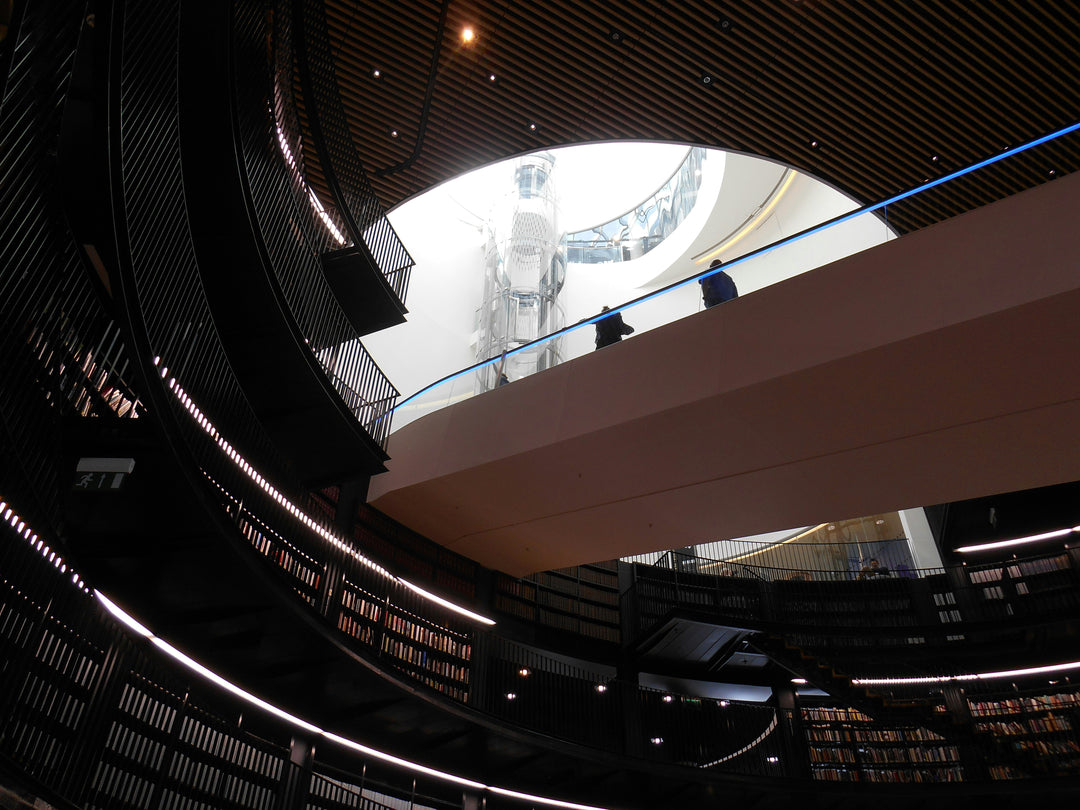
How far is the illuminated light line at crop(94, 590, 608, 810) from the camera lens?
720cm

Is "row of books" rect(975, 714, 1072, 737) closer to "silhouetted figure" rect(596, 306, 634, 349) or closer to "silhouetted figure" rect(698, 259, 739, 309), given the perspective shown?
"silhouetted figure" rect(698, 259, 739, 309)

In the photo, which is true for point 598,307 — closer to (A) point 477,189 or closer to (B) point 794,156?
(A) point 477,189

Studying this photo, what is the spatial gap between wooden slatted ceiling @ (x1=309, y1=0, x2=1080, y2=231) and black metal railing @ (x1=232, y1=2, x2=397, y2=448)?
1.40 meters

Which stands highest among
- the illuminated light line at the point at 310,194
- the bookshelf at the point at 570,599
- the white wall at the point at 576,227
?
the white wall at the point at 576,227

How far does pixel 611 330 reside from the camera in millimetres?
9203

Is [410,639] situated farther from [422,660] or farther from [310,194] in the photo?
[310,194]

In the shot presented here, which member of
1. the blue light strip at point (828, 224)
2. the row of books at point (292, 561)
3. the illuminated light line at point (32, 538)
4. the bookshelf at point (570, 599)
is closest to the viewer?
the illuminated light line at point (32, 538)

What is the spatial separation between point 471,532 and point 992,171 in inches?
322

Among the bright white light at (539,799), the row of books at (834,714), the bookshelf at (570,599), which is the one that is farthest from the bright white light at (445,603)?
the row of books at (834,714)

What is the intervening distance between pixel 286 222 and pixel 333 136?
2128 mm

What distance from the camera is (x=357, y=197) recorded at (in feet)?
35.4

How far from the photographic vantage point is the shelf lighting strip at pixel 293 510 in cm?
714

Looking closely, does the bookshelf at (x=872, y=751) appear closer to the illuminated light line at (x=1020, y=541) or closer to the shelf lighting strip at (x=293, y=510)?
the illuminated light line at (x=1020, y=541)

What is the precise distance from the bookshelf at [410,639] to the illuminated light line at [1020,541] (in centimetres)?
866
